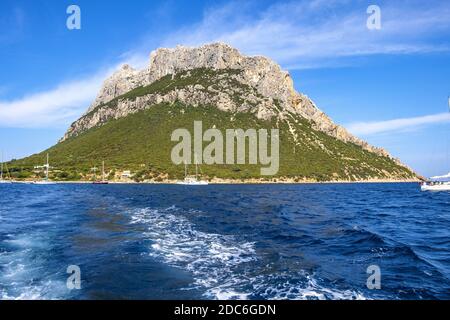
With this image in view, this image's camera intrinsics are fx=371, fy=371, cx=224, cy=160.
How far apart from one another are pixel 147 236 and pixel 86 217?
1565 centimetres
